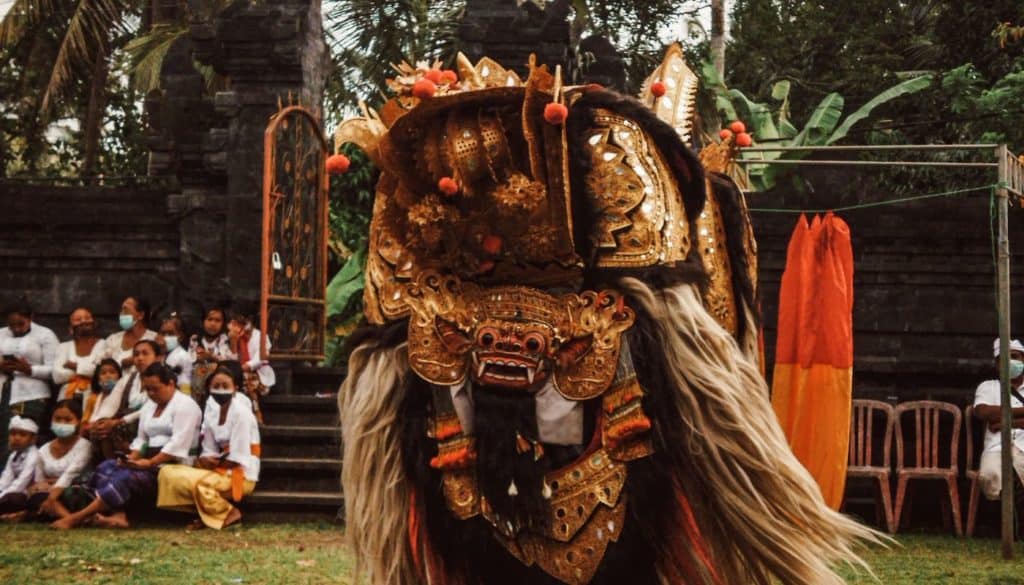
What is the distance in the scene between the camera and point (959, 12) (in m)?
18.4

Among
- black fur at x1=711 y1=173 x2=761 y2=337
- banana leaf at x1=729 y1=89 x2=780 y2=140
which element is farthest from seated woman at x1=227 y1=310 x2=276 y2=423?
banana leaf at x1=729 y1=89 x2=780 y2=140

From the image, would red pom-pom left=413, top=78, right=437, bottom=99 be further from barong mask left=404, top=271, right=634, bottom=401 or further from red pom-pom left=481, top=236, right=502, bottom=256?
barong mask left=404, top=271, right=634, bottom=401

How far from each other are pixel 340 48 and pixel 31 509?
11.3 meters

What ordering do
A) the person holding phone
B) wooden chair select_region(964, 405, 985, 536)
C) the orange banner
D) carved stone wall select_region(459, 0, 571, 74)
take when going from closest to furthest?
the orange banner < wooden chair select_region(964, 405, 985, 536) < the person holding phone < carved stone wall select_region(459, 0, 571, 74)

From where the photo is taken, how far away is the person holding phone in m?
11.1

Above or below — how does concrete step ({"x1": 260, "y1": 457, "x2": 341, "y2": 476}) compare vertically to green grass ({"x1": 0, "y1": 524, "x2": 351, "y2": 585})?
above

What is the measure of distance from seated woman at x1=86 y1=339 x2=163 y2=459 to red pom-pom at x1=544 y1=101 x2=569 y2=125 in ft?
23.7

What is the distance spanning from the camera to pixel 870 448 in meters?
10.7

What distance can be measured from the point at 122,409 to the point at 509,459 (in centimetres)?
736

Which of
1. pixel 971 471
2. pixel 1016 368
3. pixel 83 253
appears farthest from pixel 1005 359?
pixel 83 253

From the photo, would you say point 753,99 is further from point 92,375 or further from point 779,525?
point 779,525

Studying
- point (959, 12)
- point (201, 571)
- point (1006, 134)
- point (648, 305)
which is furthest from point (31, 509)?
point (959, 12)

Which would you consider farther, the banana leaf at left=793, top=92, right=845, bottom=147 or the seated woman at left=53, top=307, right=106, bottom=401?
the banana leaf at left=793, top=92, right=845, bottom=147

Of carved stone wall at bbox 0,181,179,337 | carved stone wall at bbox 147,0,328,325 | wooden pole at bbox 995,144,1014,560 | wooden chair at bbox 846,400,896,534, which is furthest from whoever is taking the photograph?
carved stone wall at bbox 0,181,179,337
